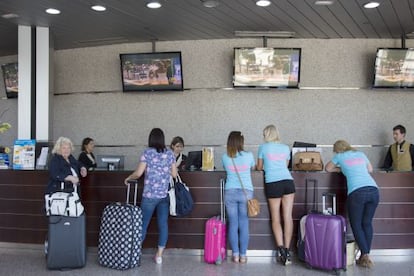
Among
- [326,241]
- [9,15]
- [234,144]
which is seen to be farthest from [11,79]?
[326,241]

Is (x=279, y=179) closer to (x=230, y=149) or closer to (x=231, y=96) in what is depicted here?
(x=230, y=149)

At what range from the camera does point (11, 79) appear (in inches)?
337

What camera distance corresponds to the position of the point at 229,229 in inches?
199

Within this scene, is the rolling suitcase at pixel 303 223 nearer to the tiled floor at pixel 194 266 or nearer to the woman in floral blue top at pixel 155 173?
the tiled floor at pixel 194 266

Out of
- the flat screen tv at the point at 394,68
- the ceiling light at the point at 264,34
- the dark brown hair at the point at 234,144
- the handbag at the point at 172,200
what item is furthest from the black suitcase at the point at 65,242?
the flat screen tv at the point at 394,68

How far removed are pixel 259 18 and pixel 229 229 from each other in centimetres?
299

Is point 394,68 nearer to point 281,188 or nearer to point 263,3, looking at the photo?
point 263,3

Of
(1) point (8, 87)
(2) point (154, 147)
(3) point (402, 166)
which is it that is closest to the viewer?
(2) point (154, 147)

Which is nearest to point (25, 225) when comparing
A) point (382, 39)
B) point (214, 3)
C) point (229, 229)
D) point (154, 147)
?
point (154, 147)

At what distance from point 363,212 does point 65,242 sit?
120 inches

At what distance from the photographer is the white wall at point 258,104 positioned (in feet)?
25.1

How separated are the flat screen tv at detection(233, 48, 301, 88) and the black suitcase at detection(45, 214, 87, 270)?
11.5 feet

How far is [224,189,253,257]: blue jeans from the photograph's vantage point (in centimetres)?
496

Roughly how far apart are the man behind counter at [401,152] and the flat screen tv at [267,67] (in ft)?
5.32
